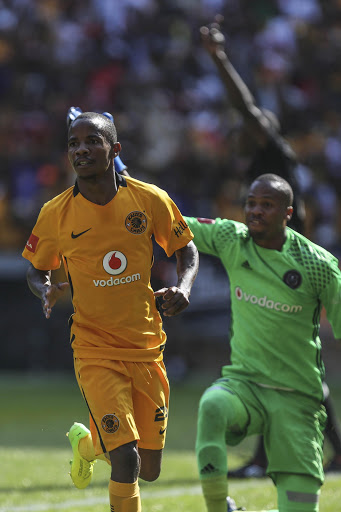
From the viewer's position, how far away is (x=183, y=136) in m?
13.7

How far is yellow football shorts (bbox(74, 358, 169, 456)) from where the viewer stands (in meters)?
3.99

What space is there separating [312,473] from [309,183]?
29.5 ft

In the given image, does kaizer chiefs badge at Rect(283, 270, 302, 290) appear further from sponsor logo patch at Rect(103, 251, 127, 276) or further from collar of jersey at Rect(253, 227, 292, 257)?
sponsor logo patch at Rect(103, 251, 127, 276)

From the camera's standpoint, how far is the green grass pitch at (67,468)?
5.74 meters

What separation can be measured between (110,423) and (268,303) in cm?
124

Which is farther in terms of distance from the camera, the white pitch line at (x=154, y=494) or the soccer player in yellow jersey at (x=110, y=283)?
the white pitch line at (x=154, y=494)

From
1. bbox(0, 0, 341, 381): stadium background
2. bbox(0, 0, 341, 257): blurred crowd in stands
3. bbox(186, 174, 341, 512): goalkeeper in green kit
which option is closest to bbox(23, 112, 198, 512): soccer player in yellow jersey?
bbox(186, 174, 341, 512): goalkeeper in green kit

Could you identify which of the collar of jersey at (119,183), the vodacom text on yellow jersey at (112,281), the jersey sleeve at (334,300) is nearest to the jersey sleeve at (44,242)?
the collar of jersey at (119,183)

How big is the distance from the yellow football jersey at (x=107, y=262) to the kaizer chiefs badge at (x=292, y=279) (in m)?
0.86

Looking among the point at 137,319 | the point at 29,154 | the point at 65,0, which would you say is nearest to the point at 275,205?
the point at 137,319

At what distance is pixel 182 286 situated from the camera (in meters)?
4.09

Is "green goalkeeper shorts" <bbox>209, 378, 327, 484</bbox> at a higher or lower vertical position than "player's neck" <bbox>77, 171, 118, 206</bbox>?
lower

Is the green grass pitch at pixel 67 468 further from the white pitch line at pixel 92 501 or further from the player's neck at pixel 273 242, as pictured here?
the player's neck at pixel 273 242

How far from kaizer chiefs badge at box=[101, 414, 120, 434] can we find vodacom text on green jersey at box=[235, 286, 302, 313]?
1200 millimetres
